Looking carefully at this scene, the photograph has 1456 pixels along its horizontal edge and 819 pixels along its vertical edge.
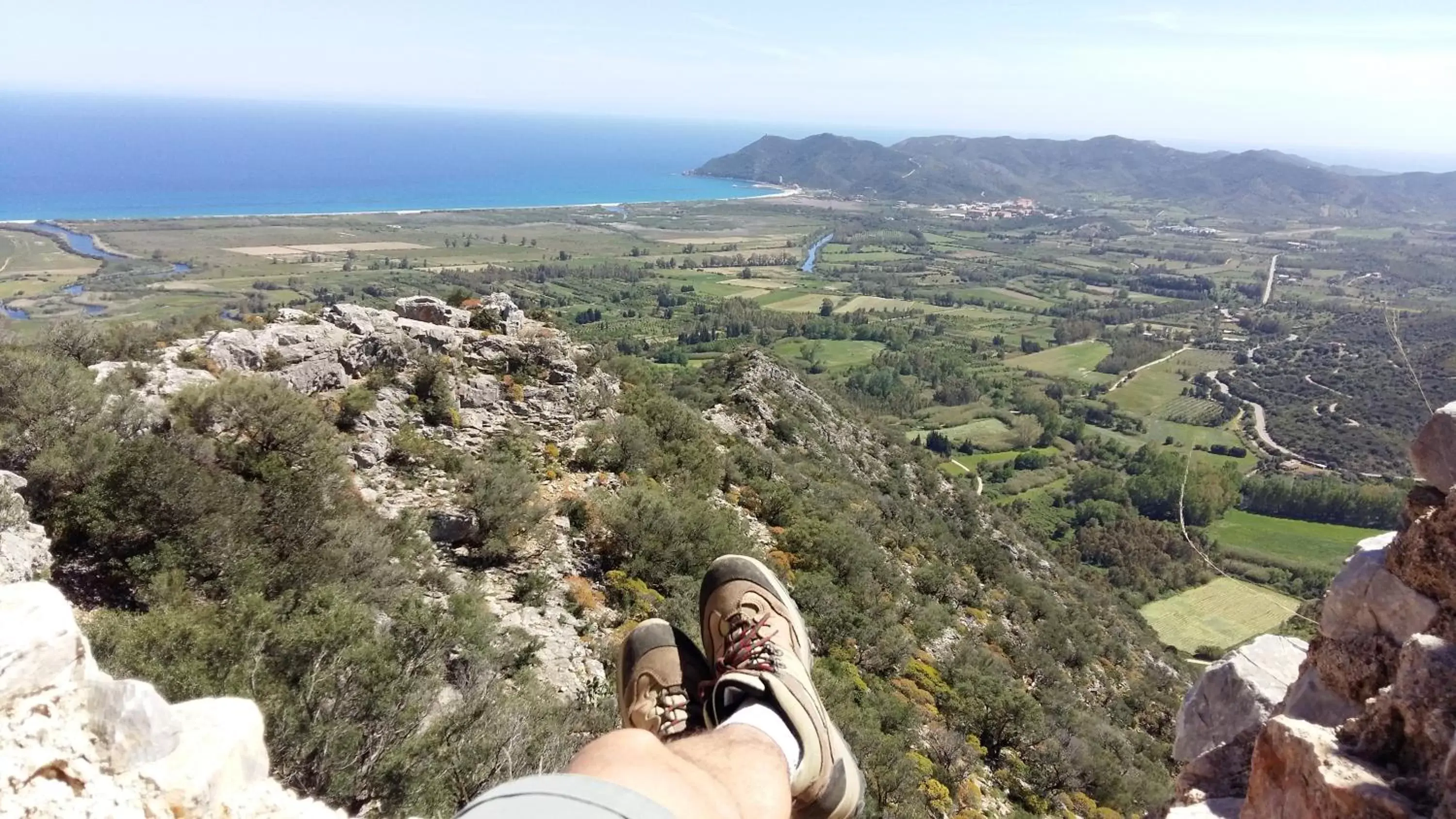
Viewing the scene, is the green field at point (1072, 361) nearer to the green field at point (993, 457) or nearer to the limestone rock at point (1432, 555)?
the green field at point (993, 457)

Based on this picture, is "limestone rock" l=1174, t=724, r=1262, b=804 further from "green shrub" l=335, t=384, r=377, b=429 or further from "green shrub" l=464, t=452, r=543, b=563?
"green shrub" l=335, t=384, r=377, b=429

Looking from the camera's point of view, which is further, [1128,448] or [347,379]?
[1128,448]

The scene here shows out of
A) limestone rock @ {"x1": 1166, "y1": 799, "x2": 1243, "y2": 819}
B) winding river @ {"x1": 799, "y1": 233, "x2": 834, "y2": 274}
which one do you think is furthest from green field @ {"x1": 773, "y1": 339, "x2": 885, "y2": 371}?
limestone rock @ {"x1": 1166, "y1": 799, "x2": 1243, "y2": 819}

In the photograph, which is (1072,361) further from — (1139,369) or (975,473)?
(975,473)

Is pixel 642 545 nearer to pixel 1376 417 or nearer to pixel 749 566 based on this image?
pixel 749 566

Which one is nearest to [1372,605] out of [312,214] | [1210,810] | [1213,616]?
[1210,810]

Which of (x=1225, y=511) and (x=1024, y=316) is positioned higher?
(x=1024, y=316)

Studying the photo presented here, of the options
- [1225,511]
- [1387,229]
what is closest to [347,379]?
[1225,511]
